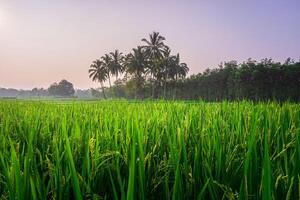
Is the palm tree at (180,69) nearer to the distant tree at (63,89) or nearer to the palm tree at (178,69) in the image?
the palm tree at (178,69)

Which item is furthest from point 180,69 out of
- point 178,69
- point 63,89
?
point 63,89

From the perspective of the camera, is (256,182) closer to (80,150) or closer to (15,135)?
(80,150)

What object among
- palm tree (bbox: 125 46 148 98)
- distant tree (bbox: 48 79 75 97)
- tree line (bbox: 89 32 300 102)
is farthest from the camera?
distant tree (bbox: 48 79 75 97)

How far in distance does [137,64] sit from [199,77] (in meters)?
15.1

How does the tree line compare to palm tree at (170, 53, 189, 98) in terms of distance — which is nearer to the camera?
the tree line

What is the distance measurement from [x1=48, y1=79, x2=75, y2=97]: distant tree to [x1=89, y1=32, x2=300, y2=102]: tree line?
89.7m

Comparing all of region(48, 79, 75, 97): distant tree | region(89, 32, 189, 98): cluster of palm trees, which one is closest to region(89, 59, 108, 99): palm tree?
region(89, 32, 189, 98): cluster of palm trees

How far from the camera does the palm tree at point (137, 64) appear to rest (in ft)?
247

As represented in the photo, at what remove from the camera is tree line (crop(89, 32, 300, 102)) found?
55000 mm

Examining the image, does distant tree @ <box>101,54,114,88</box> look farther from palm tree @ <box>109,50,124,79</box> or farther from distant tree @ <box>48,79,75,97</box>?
distant tree @ <box>48,79,75,97</box>

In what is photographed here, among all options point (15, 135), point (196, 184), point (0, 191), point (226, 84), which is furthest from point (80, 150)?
point (226, 84)

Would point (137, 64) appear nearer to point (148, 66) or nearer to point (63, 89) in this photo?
point (148, 66)

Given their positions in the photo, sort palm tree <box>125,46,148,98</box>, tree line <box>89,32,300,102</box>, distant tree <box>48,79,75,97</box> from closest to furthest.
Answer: tree line <box>89,32,300,102</box> < palm tree <box>125,46,148,98</box> < distant tree <box>48,79,75,97</box>

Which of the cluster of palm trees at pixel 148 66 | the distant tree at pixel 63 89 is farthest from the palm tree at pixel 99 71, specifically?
the distant tree at pixel 63 89
